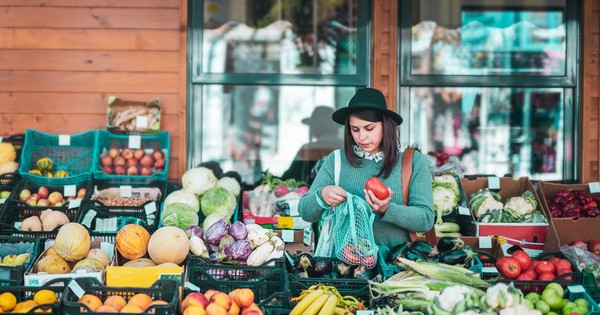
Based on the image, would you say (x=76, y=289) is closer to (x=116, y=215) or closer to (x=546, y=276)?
(x=116, y=215)

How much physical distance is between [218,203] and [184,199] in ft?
0.84

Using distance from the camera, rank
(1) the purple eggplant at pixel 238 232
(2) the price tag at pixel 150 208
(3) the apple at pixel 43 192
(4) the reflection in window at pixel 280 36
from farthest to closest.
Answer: (4) the reflection in window at pixel 280 36, (3) the apple at pixel 43 192, (2) the price tag at pixel 150 208, (1) the purple eggplant at pixel 238 232

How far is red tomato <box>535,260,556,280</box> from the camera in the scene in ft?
15.7

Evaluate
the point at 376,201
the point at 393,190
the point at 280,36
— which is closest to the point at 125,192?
the point at 280,36

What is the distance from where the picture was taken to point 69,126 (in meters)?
6.78

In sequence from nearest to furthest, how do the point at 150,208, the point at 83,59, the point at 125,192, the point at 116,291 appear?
the point at 116,291 < the point at 150,208 < the point at 125,192 < the point at 83,59

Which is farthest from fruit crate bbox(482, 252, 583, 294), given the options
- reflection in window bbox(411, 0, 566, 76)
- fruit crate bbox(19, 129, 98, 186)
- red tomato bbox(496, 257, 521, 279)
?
fruit crate bbox(19, 129, 98, 186)

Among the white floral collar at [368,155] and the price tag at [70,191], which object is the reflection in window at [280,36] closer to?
the price tag at [70,191]

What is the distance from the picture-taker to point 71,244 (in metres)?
4.82

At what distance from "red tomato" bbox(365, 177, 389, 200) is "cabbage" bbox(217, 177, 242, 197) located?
234 centimetres

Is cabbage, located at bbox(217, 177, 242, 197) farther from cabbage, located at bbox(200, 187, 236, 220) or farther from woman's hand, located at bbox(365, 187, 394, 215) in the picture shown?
woman's hand, located at bbox(365, 187, 394, 215)

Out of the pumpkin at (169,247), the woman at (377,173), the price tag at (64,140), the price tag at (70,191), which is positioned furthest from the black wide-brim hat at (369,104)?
the price tag at (64,140)

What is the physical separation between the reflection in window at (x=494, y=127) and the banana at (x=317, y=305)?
3367 millimetres

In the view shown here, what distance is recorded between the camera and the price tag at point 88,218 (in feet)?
18.8
